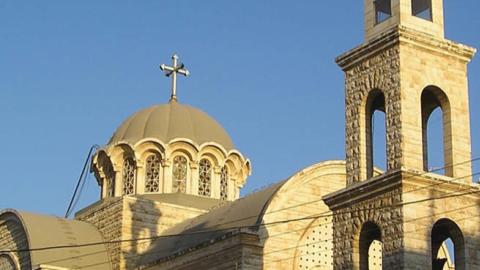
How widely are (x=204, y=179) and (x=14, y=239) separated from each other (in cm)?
637

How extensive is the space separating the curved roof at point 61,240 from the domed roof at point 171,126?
3.77 metres

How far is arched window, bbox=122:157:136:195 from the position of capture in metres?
33.4

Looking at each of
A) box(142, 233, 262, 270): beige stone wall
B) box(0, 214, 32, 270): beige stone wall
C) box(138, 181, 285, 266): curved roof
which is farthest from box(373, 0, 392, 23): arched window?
box(0, 214, 32, 270): beige stone wall

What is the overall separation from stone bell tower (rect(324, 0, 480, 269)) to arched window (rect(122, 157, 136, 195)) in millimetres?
12611

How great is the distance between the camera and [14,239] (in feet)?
102

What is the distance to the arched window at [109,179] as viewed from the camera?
33.9 m

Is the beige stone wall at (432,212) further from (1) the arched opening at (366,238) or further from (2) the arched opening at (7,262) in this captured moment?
(2) the arched opening at (7,262)

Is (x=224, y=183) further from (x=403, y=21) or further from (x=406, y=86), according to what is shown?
(x=406, y=86)

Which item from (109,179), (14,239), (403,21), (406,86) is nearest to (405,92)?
(406,86)

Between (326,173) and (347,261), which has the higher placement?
(326,173)

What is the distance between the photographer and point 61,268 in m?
28.0

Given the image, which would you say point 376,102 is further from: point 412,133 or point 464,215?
point 464,215

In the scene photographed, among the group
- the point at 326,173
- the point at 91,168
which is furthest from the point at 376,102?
the point at 91,168

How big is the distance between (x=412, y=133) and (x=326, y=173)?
661 cm
